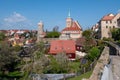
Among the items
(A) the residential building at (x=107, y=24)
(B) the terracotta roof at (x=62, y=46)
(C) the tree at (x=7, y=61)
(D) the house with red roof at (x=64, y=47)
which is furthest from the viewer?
(A) the residential building at (x=107, y=24)

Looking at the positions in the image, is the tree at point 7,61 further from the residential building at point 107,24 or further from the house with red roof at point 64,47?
the residential building at point 107,24

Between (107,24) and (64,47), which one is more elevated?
(107,24)

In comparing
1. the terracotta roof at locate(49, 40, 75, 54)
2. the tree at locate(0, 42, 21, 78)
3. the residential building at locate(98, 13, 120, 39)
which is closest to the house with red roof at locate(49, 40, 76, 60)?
the terracotta roof at locate(49, 40, 75, 54)

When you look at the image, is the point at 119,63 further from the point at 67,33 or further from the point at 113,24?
the point at 67,33

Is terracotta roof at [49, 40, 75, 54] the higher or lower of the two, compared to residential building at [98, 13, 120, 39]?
lower

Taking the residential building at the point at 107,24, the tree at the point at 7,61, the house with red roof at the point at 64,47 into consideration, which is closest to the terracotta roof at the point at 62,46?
the house with red roof at the point at 64,47

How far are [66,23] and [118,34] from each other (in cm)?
5580

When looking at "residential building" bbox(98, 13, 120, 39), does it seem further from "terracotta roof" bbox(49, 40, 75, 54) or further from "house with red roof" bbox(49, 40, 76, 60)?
"house with red roof" bbox(49, 40, 76, 60)

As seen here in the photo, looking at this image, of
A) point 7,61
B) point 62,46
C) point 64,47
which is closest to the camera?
point 7,61

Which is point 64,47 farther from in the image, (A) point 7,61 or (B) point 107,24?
(B) point 107,24

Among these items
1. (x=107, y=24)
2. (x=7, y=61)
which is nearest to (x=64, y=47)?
(x=7, y=61)

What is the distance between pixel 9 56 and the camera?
42656 mm

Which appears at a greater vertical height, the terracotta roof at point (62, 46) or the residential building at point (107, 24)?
the residential building at point (107, 24)

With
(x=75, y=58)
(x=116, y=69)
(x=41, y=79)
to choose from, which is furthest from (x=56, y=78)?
(x=75, y=58)
